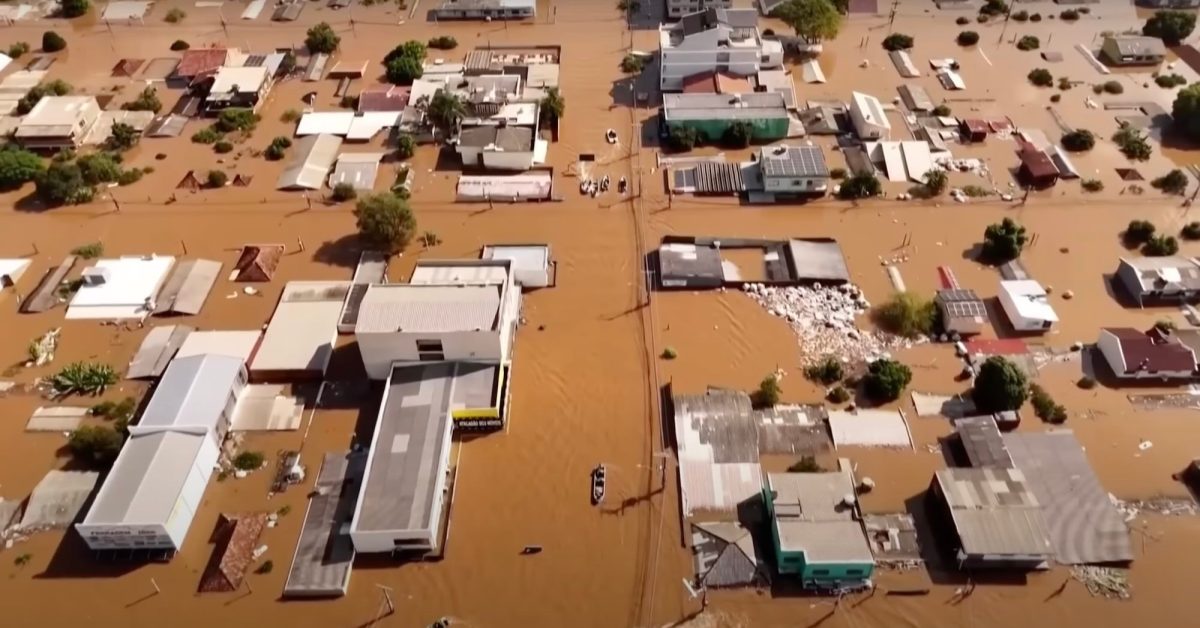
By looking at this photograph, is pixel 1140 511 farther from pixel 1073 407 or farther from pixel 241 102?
pixel 241 102

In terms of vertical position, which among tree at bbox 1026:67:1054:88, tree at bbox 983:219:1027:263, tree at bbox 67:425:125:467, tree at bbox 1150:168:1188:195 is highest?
tree at bbox 1026:67:1054:88

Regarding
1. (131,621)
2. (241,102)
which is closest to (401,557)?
(131,621)

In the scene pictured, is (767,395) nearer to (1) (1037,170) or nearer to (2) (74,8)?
(1) (1037,170)

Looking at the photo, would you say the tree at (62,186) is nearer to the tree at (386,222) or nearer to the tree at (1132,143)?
the tree at (386,222)

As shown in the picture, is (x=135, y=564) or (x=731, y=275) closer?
(x=135, y=564)

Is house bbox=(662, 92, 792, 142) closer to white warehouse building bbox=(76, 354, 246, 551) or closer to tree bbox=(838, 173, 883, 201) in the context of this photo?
tree bbox=(838, 173, 883, 201)

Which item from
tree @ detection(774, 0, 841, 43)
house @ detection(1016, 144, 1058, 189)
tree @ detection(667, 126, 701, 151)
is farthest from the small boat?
tree @ detection(774, 0, 841, 43)

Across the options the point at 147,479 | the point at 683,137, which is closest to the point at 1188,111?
the point at 683,137
